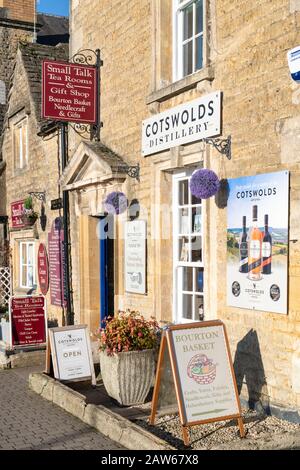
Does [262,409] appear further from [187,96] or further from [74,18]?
[74,18]

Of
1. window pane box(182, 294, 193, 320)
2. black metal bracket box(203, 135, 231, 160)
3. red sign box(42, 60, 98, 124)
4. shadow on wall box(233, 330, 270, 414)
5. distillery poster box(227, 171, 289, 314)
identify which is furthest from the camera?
red sign box(42, 60, 98, 124)

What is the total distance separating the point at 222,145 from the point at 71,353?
346cm

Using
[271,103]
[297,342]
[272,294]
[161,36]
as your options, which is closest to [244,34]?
[271,103]

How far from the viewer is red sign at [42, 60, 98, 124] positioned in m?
10.0

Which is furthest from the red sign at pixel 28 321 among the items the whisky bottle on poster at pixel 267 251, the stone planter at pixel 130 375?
the whisky bottle on poster at pixel 267 251

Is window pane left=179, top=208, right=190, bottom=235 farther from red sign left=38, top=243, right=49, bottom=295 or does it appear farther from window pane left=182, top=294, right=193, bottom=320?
red sign left=38, top=243, right=49, bottom=295

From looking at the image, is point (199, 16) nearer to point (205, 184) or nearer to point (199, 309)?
point (205, 184)

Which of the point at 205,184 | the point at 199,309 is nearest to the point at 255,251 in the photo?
the point at 205,184

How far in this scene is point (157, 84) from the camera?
8.48 metres

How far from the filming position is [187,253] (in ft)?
27.1

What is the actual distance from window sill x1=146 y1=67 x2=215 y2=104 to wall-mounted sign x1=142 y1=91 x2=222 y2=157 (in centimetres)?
21

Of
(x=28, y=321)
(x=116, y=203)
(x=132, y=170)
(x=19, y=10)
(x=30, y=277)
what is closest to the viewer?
(x=132, y=170)

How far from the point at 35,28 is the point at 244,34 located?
1602 centimetres

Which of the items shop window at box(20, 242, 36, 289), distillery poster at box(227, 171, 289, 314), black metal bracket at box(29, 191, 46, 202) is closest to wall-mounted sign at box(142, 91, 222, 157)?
distillery poster at box(227, 171, 289, 314)
